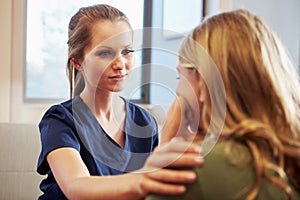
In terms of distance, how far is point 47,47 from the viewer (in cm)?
204

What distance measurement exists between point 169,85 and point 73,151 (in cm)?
26

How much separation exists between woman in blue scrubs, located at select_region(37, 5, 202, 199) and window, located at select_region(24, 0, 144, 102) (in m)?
0.80

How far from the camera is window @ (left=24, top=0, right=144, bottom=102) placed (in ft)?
6.51

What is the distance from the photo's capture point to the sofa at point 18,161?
62.6 inches

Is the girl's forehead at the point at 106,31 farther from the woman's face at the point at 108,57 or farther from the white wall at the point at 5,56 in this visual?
the white wall at the point at 5,56

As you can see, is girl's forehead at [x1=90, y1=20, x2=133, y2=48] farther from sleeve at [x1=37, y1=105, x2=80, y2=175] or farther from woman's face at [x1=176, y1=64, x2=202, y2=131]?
woman's face at [x1=176, y1=64, x2=202, y2=131]

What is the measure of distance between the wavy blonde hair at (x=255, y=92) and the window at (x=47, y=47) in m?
1.26

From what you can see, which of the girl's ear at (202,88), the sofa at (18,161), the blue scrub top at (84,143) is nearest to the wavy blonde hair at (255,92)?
the girl's ear at (202,88)

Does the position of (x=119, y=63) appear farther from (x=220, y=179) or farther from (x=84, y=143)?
(x=220, y=179)

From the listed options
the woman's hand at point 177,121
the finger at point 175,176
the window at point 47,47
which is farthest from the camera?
the window at point 47,47

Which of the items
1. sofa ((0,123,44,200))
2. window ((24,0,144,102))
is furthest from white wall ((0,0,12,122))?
sofa ((0,123,44,200))

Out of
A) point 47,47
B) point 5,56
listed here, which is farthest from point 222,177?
point 47,47

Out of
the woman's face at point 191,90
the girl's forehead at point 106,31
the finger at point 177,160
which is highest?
the girl's forehead at point 106,31

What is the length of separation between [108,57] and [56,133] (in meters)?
0.21
